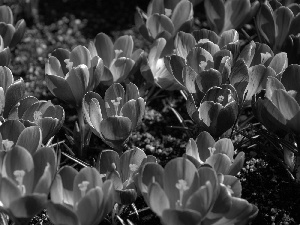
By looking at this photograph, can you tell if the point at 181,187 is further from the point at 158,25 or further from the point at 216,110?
the point at 158,25

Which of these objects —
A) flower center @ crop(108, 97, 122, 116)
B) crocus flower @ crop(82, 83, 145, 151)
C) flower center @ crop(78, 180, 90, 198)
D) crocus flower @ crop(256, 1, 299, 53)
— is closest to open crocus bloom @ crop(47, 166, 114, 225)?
flower center @ crop(78, 180, 90, 198)

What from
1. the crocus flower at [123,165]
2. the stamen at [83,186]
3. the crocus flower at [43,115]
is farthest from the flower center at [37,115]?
the stamen at [83,186]

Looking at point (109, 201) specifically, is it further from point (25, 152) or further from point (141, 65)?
point (141, 65)

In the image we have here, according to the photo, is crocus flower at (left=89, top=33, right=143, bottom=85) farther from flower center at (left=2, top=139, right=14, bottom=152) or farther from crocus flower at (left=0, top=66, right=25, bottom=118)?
flower center at (left=2, top=139, right=14, bottom=152)

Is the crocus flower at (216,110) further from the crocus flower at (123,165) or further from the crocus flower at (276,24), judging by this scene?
the crocus flower at (276,24)

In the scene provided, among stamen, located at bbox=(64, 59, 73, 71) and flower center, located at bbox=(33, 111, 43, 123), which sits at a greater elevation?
stamen, located at bbox=(64, 59, 73, 71)

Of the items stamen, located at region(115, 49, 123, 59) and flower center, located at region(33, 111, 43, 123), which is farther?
stamen, located at region(115, 49, 123, 59)

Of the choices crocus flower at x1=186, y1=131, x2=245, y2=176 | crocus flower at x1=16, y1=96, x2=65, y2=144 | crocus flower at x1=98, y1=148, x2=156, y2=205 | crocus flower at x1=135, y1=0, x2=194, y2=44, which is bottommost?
crocus flower at x1=98, y1=148, x2=156, y2=205

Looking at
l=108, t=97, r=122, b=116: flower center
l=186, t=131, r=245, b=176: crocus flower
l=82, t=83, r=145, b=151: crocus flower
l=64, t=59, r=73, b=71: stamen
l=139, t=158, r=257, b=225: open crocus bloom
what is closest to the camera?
l=139, t=158, r=257, b=225: open crocus bloom
